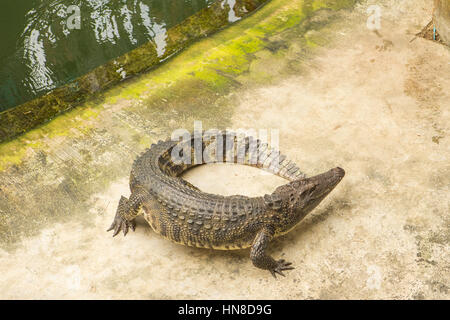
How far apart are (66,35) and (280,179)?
180 inches

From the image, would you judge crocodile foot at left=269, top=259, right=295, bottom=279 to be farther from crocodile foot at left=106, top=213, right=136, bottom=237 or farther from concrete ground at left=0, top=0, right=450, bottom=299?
crocodile foot at left=106, top=213, right=136, bottom=237

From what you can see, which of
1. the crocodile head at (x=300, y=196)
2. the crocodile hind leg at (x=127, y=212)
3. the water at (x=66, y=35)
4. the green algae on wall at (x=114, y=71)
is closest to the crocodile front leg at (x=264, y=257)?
the crocodile head at (x=300, y=196)

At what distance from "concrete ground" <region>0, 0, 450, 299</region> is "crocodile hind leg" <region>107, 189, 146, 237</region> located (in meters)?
0.09

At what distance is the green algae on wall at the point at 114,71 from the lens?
17.7 ft

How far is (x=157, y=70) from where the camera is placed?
20.3 ft

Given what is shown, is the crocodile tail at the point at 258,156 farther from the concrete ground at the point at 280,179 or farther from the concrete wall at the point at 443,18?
the concrete wall at the point at 443,18

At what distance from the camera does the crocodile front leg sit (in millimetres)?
3768

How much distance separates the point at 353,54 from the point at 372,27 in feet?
2.37

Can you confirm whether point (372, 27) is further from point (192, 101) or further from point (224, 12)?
point (192, 101)

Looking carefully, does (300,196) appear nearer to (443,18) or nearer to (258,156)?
(258,156)

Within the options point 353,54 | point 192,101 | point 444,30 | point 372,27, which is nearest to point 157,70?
point 192,101

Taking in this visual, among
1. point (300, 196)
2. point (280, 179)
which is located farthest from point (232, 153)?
point (300, 196)

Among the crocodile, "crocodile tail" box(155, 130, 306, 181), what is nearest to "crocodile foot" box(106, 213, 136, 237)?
the crocodile

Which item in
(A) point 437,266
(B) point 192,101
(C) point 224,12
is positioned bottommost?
(A) point 437,266
